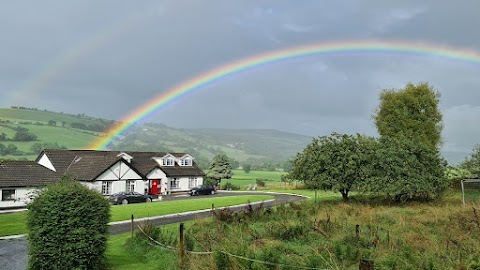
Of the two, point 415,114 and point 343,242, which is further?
point 415,114

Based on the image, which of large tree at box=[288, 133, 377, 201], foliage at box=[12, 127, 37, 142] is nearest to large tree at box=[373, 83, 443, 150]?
large tree at box=[288, 133, 377, 201]

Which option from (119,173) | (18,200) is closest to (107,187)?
(119,173)

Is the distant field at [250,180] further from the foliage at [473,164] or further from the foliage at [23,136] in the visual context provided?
the foliage at [23,136]

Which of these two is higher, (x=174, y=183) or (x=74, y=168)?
(x=74, y=168)

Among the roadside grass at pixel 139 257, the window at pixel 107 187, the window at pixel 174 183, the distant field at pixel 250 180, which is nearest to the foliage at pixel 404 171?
the roadside grass at pixel 139 257

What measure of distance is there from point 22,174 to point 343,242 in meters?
42.4

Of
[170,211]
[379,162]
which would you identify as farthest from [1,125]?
[379,162]

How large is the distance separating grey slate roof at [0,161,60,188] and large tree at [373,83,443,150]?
153 feet

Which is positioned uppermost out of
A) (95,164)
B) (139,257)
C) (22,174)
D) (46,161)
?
(46,161)

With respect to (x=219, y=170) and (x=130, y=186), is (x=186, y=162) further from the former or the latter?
(x=130, y=186)

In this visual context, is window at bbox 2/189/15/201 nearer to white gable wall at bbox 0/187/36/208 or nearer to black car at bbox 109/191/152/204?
white gable wall at bbox 0/187/36/208

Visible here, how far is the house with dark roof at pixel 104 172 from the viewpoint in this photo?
148 ft

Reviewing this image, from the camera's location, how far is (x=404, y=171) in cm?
3428

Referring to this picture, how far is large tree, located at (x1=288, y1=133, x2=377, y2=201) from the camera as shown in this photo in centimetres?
3528
